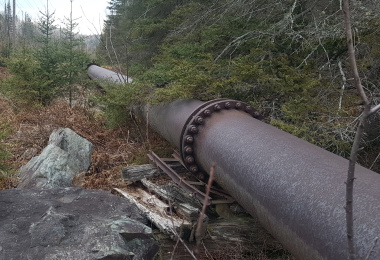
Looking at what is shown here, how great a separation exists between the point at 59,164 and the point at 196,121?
2126 mm

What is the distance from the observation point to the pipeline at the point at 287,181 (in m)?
1.31

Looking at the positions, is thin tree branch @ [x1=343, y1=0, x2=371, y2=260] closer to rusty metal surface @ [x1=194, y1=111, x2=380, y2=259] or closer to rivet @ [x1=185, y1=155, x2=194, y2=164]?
rusty metal surface @ [x1=194, y1=111, x2=380, y2=259]

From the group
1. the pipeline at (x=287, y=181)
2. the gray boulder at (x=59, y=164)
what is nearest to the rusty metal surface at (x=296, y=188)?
the pipeline at (x=287, y=181)

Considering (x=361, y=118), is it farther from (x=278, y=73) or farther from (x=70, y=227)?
(x=278, y=73)

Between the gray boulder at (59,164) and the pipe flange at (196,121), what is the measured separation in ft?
5.71

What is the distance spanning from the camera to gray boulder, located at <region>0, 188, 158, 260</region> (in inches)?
73.5

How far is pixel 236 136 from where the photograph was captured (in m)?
2.34

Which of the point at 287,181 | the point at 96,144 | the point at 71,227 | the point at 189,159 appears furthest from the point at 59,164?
the point at 287,181

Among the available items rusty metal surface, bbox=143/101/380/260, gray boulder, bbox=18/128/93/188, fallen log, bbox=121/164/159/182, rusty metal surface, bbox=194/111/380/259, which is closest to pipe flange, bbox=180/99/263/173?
rusty metal surface, bbox=143/101/380/260

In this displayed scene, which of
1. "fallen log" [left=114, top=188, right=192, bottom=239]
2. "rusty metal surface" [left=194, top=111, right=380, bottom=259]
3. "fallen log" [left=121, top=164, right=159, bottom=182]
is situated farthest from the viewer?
"fallen log" [left=121, top=164, right=159, bottom=182]

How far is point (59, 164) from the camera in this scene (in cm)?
395

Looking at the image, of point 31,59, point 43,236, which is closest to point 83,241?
point 43,236

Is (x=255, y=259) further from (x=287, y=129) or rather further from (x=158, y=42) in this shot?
(x=158, y=42)

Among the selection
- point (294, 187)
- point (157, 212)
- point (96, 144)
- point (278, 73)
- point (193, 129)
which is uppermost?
point (278, 73)
